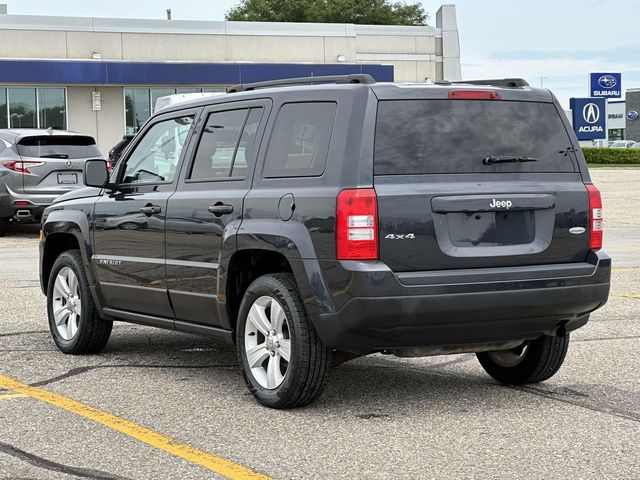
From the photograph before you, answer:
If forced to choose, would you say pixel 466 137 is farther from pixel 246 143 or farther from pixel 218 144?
pixel 218 144

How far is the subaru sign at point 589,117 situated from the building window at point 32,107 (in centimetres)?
3353

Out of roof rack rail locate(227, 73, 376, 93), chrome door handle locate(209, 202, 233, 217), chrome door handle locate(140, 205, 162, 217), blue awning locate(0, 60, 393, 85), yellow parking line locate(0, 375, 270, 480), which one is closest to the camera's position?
yellow parking line locate(0, 375, 270, 480)

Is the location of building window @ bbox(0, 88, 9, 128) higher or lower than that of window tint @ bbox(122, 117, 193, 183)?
higher

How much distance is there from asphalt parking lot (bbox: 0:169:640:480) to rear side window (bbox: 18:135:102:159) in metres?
10.4

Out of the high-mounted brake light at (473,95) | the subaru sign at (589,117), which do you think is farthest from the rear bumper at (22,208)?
the subaru sign at (589,117)

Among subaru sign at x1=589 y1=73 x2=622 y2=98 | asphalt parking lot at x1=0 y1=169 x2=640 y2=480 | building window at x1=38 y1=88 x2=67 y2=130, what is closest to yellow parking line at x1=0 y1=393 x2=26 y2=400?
asphalt parking lot at x1=0 y1=169 x2=640 y2=480

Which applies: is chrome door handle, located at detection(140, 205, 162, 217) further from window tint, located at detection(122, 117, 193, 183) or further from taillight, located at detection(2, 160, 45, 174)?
taillight, located at detection(2, 160, 45, 174)

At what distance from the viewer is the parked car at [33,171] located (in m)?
18.8

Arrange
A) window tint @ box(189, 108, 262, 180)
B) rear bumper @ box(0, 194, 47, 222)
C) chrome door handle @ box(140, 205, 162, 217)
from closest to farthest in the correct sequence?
window tint @ box(189, 108, 262, 180), chrome door handle @ box(140, 205, 162, 217), rear bumper @ box(0, 194, 47, 222)

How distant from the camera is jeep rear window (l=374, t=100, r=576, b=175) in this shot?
6.12m

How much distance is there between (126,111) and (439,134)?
3583 centimetres

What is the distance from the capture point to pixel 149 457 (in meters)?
5.39

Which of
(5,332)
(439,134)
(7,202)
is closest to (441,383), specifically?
(439,134)

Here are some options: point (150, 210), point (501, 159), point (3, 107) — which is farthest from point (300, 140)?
point (3, 107)
